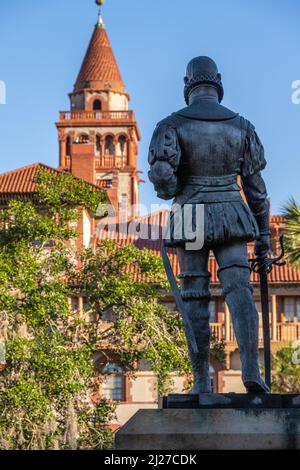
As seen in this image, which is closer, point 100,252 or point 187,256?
point 187,256

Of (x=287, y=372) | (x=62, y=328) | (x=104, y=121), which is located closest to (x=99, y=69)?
(x=104, y=121)

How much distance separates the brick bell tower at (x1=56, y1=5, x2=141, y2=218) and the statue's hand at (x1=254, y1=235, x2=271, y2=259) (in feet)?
269

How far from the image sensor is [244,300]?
962cm

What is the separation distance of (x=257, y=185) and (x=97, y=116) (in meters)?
91.6

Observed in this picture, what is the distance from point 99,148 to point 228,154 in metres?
89.8

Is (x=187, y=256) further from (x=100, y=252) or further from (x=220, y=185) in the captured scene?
(x=100, y=252)

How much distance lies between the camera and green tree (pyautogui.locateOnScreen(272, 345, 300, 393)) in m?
50.0

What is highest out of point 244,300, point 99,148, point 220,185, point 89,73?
point 89,73

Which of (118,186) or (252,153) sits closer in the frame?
(252,153)

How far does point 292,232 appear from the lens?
2995 cm

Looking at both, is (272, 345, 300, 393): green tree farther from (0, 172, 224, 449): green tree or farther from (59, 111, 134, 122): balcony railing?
(59, 111, 134, 122): balcony railing

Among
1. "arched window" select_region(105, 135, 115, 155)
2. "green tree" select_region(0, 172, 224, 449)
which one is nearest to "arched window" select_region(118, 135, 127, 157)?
"arched window" select_region(105, 135, 115, 155)

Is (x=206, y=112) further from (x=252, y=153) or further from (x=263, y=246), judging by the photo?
(x=263, y=246)
